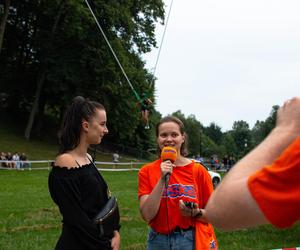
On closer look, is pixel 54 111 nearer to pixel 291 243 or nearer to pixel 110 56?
pixel 110 56

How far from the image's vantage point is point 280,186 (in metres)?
1.39

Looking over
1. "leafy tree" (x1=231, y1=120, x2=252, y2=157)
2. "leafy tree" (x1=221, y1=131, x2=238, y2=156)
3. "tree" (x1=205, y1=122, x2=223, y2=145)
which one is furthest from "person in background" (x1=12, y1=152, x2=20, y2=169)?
"tree" (x1=205, y1=122, x2=223, y2=145)

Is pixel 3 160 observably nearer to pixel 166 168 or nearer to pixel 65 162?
pixel 65 162

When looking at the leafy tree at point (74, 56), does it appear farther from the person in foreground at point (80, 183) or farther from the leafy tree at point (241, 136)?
the leafy tree at point (241, 136)

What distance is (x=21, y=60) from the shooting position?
4062 centimetres

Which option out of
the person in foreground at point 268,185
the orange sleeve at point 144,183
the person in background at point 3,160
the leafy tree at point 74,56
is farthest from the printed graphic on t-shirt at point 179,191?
the leafy tree at point 74,56

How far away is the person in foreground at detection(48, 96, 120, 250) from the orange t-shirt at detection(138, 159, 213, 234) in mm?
337

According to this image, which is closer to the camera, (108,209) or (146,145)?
(108,209)

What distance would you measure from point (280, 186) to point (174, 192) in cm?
221

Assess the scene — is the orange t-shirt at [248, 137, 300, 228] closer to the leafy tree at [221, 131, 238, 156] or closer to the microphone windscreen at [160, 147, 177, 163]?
the microphone windscreen at [160, 147, 177, 163]

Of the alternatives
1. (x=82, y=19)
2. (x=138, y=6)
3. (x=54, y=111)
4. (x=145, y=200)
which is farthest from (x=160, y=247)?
(x=54, y=111)

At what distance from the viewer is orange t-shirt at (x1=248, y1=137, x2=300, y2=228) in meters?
1.37

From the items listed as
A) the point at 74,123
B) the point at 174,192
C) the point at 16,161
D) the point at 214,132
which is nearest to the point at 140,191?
the point at 174,192

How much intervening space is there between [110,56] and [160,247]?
3252 cm
